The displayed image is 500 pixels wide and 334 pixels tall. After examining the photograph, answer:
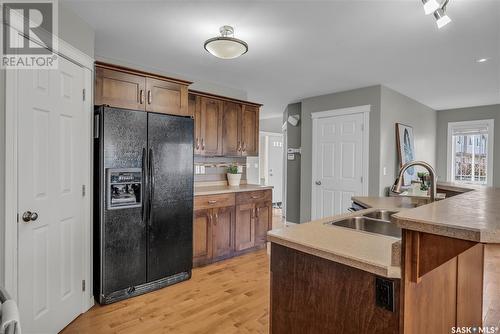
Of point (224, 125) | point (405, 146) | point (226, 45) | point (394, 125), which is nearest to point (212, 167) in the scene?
point (224, 125)

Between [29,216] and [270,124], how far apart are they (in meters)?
6.68

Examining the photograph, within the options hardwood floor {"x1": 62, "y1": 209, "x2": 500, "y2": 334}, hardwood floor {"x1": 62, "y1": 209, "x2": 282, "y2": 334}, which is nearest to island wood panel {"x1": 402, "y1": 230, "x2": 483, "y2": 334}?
hardwood floor {"x1": 62, "y1": 209, "x2": 500, "y2": 334}

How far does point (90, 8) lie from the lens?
2084mm

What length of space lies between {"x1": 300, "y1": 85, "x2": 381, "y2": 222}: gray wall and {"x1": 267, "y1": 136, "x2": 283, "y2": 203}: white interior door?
298 centimetres

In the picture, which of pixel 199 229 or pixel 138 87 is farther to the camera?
pixel 199 229

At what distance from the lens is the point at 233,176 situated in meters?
4.08

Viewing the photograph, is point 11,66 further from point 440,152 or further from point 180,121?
point 440,152

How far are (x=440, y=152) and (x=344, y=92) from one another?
345cm

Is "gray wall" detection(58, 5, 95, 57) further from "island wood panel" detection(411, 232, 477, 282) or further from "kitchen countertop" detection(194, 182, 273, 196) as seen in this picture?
"island wood panel" detection(411, 232, 477, 282)

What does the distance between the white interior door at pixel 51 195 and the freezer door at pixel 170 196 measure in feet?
1.92

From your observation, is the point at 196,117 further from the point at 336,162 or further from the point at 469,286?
the point at 469,286

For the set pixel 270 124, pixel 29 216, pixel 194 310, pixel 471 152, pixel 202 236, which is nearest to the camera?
pixel 29 216

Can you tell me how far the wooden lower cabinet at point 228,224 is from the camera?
10.6ft

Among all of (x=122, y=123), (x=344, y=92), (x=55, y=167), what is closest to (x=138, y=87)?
(x=122, y=123)
